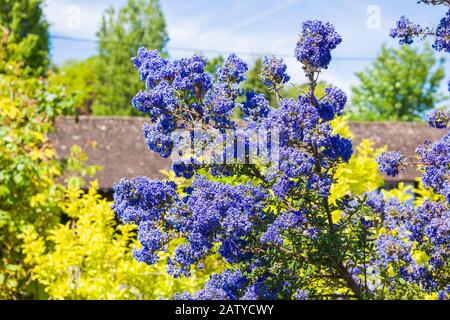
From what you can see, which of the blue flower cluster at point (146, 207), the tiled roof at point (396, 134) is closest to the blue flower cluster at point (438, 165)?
the blue flower cluster at point (146, 207)

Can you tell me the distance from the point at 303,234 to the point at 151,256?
83 cm

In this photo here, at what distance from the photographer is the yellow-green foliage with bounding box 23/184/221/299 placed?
733 centimetres

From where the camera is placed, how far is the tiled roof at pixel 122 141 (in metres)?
20.8

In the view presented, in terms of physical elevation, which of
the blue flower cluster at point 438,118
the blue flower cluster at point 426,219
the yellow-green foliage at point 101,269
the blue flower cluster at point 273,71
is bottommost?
the yellow-green foliage at point 101,269

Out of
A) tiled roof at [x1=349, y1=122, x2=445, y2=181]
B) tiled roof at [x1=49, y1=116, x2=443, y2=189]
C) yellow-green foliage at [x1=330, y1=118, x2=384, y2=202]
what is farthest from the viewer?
tiled roof at [x1=349, y1=122, x2=445, y2=181]

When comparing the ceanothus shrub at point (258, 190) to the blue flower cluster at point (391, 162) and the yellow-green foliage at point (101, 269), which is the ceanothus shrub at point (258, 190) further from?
the yellow-green foliage at point (101, 269)

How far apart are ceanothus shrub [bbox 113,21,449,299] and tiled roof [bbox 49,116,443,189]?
15.8 meters

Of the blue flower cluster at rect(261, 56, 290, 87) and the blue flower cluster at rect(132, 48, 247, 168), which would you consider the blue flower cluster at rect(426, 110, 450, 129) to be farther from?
the blue flower cluster at rect(132, 48, 247, 168)

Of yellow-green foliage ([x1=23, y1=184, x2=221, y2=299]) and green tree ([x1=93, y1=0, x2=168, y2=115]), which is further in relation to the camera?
green tree ([x1=93, y1=0, x2=168, y2=115])

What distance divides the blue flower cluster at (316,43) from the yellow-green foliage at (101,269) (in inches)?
148

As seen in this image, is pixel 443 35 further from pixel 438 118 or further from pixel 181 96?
pixel 181 96

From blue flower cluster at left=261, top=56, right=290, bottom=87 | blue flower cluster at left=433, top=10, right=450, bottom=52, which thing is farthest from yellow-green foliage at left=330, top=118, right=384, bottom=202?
blue flower cluster at left=261, top=56, right=290, bottom=87

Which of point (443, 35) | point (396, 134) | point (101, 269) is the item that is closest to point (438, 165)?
point (443, 35)

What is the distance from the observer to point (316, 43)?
3.96 metres
